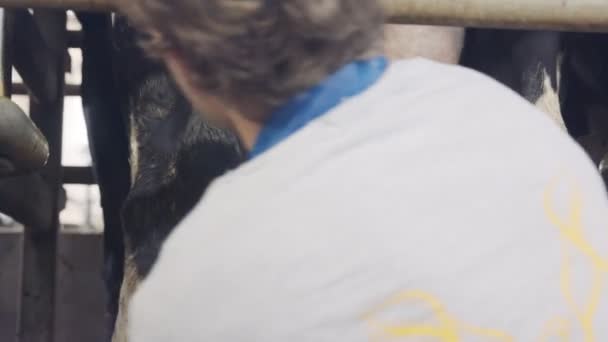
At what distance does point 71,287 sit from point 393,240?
1781mm

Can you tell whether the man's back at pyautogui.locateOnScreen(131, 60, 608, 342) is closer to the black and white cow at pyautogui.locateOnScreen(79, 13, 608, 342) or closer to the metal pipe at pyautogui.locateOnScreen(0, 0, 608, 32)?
the metal pipe at pyautogui.locateOnScreen(0, 0, 608, 32)

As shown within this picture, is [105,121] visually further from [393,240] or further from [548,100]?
[393,240]

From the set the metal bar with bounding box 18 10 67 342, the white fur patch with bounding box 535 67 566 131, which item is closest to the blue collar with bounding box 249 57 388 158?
the white fur patch with bounding box 535 67 566 131

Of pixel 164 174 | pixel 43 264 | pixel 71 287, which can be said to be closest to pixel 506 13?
pixel 164 174

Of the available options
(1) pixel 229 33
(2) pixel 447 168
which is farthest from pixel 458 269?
(1) pixel 229 33

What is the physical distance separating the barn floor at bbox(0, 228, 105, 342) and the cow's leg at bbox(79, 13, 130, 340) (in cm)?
47

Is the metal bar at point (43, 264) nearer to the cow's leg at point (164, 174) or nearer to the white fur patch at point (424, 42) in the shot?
the cow's leg at point (164, 174)

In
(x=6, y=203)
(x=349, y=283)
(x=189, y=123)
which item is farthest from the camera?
(x=6, y=203)

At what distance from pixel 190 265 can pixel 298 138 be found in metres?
0.09

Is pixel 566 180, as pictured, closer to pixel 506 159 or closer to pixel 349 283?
pixel 506 159

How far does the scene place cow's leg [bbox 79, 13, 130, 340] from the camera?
1649 mm

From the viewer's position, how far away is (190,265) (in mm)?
572

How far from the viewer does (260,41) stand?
2.01 ft

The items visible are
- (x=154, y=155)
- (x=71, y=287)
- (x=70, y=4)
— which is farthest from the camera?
(x=71, y=287)
